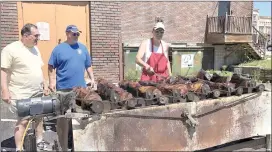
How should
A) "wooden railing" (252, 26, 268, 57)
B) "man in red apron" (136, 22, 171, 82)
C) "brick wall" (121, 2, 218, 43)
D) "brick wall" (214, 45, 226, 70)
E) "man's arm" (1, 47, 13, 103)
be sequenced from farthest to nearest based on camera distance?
1. "wooden railing" (252, 26, 268, 57)
2. "brick wall" (214, 45, 226, 70)
3. "brick wall" (121, 2, 218, 43)
4. "man in red apron" (136, 22, 171, 82)
5. "man's arm" (1, 47, 13, 103)

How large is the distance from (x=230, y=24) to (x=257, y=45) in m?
2.36

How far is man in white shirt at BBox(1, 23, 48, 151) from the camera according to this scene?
312 centimetres

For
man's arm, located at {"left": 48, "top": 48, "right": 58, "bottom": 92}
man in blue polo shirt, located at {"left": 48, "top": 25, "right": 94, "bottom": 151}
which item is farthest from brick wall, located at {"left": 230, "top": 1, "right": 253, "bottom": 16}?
man's arm, located at {"left": 48, "top": 48, "right": 58, "bottom": 92}

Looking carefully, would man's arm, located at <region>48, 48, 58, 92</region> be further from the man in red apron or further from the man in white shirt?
the man in red apron

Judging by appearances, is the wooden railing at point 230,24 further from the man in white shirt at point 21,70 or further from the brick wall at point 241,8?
the man in white shirt at point 21,70

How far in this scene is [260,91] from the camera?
2.96 metres

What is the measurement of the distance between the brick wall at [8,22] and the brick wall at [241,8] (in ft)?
37.1

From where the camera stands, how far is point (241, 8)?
15242mm

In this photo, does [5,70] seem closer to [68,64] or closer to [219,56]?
[68,64]

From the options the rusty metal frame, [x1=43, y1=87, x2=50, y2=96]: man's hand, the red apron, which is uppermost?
the red apron

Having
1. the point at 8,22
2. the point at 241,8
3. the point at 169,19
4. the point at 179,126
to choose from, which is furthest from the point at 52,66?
the point at 241,8

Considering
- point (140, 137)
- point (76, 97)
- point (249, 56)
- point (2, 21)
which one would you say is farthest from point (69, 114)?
point (249, 56)

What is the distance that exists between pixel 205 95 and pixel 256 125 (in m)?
0.70

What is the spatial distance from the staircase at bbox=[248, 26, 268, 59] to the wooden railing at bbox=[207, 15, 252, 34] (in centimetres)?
65
